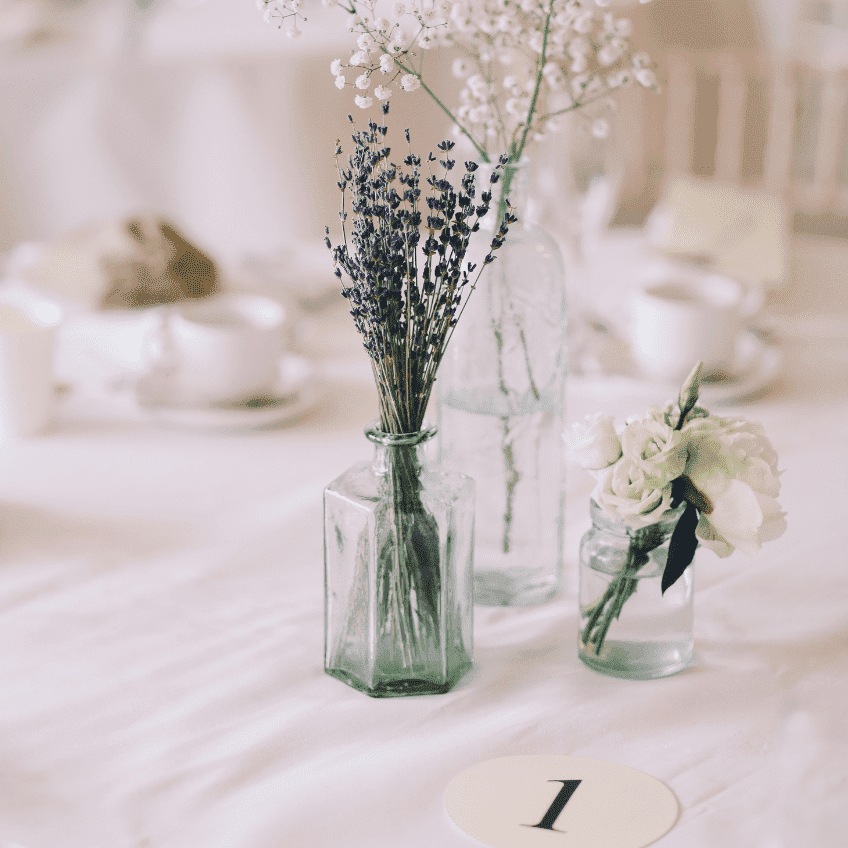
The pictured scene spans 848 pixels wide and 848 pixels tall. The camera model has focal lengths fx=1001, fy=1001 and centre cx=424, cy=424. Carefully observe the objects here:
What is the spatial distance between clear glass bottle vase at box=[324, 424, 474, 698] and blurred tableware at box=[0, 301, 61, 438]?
0.52m

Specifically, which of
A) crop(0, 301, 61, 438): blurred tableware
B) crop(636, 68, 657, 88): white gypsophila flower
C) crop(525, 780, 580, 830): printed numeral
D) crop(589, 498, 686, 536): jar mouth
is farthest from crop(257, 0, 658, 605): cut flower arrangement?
crop(0, 301, 61, 438): blurred tableware

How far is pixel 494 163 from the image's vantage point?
2.36 feet

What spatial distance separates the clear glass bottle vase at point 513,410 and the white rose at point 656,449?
0.15 m

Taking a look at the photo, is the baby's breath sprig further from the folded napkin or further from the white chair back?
the white chair back

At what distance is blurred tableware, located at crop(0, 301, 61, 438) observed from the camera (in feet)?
3.34

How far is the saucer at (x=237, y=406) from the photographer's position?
3.48ft

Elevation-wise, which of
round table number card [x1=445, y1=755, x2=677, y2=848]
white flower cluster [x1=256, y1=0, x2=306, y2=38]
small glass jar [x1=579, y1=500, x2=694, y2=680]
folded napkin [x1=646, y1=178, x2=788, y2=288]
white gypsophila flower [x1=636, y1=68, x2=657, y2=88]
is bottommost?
round table number card [x1=445, y1=755, x2=677, y2=848]

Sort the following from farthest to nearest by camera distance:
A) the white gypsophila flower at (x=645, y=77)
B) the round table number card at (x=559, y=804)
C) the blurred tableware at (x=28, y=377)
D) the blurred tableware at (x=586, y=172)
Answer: the blurred tableware at (x=586, y=172), the blurred tableware at (x=28, y=377), the white gypsophila flower at (x=645, y=77), the round table number card at (x=559, y=804)

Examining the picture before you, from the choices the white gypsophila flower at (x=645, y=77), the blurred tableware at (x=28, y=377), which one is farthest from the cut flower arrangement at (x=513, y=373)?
the blurred tableware at (x=28, y=377)

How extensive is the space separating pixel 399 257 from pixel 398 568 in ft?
0.64

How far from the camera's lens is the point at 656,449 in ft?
1.98

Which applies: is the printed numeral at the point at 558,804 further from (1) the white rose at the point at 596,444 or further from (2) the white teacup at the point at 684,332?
(2) the white teacup at the point at 684,332

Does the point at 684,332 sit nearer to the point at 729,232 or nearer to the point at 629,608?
the point at 729,232

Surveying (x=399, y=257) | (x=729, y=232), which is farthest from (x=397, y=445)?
(x=729, y=232)
